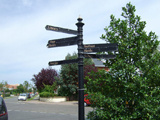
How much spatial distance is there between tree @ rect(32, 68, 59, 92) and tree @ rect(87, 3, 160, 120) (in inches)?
1210

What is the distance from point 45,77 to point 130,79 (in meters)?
31.5

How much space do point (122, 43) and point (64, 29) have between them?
1463 millimetres

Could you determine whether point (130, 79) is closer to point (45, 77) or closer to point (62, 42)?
point (62, 42)

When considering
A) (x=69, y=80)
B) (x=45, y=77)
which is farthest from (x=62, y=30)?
(x=45, y=77)

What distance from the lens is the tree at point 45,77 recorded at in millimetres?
34719

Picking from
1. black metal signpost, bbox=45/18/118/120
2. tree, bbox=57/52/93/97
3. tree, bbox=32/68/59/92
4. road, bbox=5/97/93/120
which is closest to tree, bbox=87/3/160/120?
black metal signpost, bbox=45/18/118/120

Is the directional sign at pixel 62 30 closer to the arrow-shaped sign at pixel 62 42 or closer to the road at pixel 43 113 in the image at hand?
the arrow-shaped sign at pixel 62 42

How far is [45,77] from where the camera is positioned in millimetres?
34812

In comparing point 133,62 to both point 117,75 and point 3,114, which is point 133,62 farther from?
point 3,114

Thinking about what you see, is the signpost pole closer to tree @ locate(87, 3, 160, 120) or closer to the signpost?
the signpost

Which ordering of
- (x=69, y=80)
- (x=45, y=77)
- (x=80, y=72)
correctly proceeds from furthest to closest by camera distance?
(x=45, y=77) < (x=69, y=80) < (x=80, y=72)

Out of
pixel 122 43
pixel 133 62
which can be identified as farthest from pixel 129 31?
pixel 133 62

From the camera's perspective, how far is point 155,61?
438cm

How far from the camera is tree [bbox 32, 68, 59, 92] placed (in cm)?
3472
